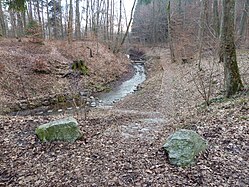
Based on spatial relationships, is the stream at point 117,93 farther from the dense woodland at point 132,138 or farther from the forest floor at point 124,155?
the forest floor at point 124,155

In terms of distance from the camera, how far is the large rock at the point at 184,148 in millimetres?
4098

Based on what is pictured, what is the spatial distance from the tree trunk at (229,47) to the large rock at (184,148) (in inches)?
141

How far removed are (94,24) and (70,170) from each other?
24697 mm

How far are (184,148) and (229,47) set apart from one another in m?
4.15

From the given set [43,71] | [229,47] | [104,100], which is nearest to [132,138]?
[229,47]

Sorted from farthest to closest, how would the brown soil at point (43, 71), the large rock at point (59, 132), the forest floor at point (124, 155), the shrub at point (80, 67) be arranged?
the shrub at point (80, 67) → the brown soil at point (43, 71) → the large rock at point (59, 132) → the forest floor at point (124, 155)

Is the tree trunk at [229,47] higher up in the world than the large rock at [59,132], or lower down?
higher up

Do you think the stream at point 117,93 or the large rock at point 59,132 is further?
the stream at point 117,93

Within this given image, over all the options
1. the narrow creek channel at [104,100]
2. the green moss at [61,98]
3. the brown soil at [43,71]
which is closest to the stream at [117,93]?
the narrow creek channel at [104,100]

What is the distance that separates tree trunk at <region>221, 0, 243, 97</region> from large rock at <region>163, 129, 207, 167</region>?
3.59 metres

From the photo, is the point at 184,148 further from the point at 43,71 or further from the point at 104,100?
the point at 43,71

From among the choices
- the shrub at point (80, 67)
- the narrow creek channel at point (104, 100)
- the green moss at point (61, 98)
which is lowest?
the narrow creek channel at point (104, 100)

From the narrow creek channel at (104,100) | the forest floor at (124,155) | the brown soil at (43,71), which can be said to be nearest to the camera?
the forest floor at (124,155)

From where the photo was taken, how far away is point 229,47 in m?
7.11
